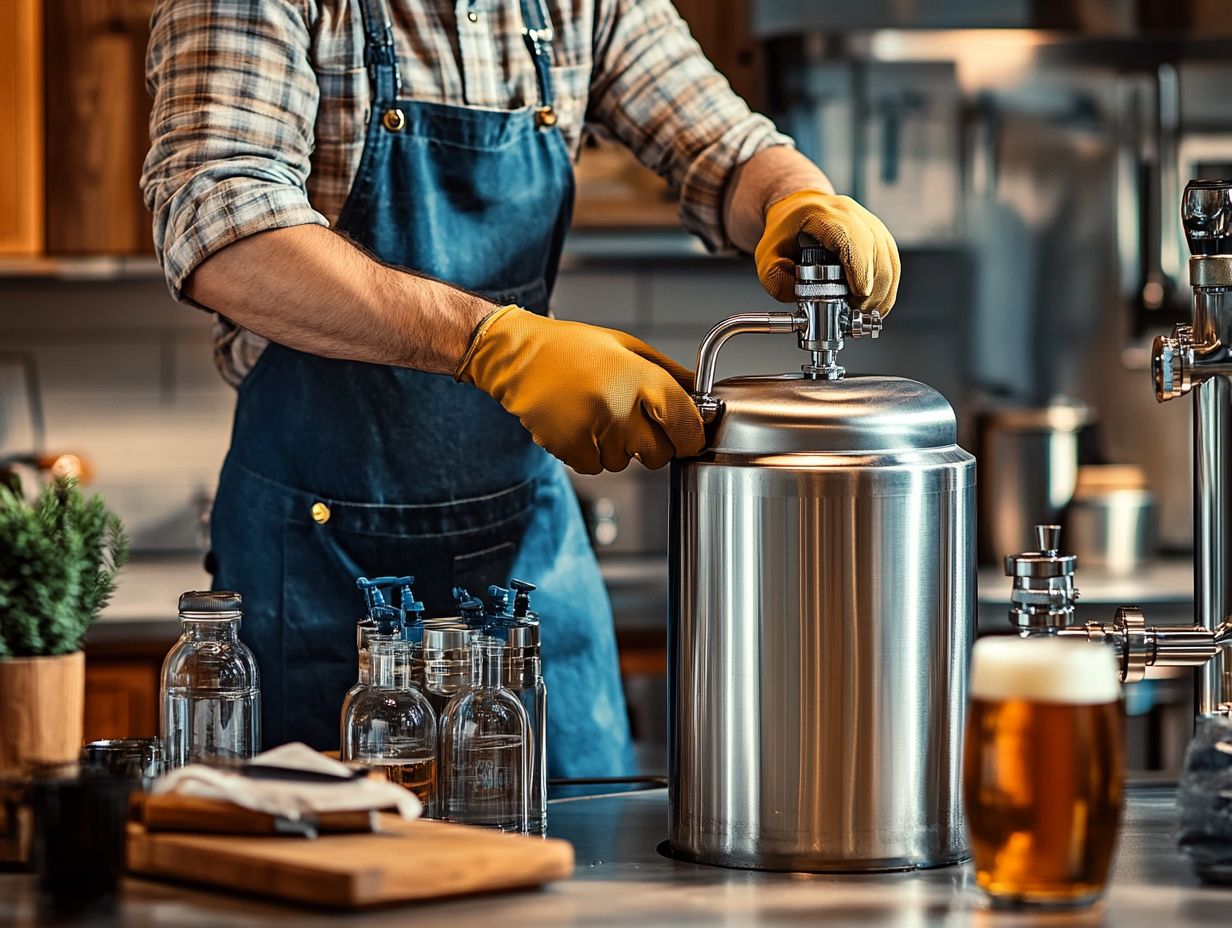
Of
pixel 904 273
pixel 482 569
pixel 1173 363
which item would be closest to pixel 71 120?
pixel 904 273

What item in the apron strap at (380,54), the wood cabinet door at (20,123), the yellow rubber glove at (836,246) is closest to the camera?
the yellow rubber glove at (836,246)

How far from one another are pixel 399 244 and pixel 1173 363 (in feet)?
2.38

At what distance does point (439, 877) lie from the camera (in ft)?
3.12

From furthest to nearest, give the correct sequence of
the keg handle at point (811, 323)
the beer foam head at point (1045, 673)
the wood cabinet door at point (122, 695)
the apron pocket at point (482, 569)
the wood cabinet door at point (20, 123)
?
the wood cabinet door at point (20, 123), the wood cabinet door at point (122, 695), the apron pocket at point (482, 569), the keg handle at point (811, 323), the beer foam head at point (1045, 673)

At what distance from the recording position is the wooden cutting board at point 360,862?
0.93 m

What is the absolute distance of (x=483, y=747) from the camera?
3.73 feet

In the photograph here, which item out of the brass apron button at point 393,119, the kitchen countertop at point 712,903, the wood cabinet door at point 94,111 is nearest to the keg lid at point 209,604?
the kitchen countertop at point 712,903

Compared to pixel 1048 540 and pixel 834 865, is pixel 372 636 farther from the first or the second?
pixel 1048 540

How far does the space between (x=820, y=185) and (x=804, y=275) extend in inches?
19.6

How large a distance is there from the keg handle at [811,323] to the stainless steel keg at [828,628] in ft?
0.11

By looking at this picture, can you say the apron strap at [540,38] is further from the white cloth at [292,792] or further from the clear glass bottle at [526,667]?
the white cloth at [292,792]

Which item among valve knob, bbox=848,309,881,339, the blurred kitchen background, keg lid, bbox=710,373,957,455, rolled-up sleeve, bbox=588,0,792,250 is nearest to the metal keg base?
keg lid, bbox=710,373,957,455

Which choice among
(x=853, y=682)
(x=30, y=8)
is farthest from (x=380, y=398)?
(x=30, y=8)

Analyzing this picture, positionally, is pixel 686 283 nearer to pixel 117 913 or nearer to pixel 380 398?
pixel 380 398
